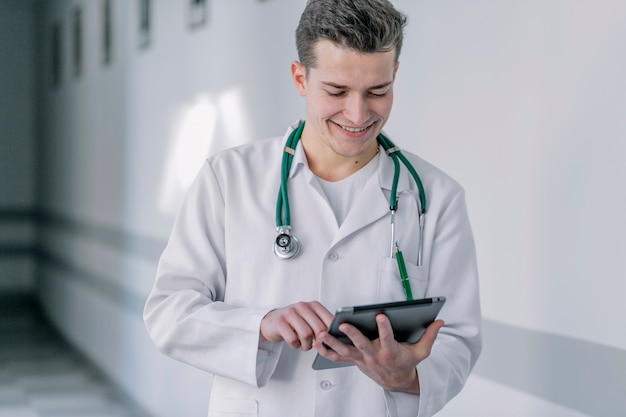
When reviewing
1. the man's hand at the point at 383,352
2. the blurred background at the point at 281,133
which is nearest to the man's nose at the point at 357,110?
the man's hand at the point at 383,352

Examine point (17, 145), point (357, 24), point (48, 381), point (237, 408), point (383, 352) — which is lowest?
point (48, 381)

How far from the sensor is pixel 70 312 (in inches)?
262

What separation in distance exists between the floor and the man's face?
3346 mm

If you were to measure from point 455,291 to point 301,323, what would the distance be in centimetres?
36

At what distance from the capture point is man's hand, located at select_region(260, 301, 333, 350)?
1.39 meters

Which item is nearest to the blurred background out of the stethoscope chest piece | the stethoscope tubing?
the stethoscope tubing

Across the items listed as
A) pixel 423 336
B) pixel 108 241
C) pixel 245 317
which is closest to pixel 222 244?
pixel 245 317

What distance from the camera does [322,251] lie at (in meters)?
1.62

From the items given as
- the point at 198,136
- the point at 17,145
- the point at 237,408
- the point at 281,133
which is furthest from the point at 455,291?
the point at 17,145

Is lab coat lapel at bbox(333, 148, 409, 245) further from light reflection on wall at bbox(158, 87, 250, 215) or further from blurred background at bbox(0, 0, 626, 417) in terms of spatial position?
light reflection on wall at bbox(158, 87, 250, 215)

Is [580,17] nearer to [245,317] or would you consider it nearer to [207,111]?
[245,317]

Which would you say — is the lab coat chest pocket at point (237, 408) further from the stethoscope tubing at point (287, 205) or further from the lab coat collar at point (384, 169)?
the lab coat collar at point (384, 169)

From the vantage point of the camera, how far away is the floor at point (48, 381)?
479cm

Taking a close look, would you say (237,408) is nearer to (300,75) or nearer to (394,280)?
(394,280)
